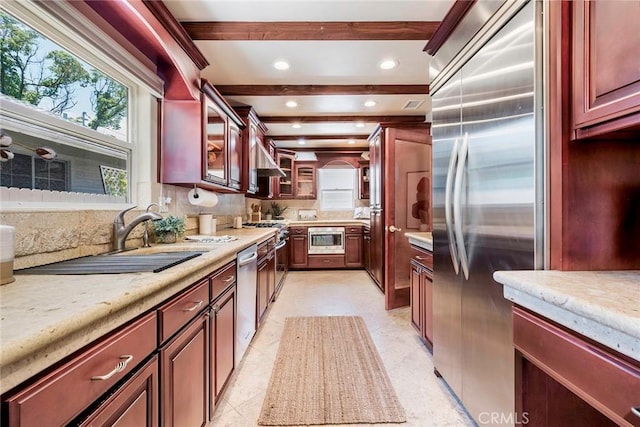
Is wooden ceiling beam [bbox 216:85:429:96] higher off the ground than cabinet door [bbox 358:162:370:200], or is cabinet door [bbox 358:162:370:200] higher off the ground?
wooden ceiling beam [bbox 216:85:429:96]

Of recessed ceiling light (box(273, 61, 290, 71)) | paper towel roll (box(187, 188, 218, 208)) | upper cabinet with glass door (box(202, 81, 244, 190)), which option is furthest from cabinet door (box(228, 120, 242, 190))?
recessed ceiling light (box(273, 61, 290, 71))

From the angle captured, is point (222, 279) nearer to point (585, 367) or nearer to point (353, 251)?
point (585, 367)

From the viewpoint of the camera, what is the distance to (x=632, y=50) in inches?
31.3

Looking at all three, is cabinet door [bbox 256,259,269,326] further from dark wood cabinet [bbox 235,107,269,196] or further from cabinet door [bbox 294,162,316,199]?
cabinet door [bbox 294,162,316,199]

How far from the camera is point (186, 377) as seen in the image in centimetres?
115

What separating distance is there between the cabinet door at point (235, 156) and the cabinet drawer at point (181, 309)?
1672 mm

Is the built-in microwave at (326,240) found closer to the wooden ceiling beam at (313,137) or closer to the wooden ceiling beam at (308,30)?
the wooden ceiling beam at (313,137)

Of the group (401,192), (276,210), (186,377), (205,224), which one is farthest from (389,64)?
(276,210)

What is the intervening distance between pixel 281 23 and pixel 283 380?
2540 millimetres

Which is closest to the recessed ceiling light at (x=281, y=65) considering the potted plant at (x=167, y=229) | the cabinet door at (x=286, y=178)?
the potted plant at (x=167, y=229)

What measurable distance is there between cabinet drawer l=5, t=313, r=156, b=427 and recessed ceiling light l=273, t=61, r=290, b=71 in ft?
7.98

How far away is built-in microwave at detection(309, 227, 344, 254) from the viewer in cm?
518

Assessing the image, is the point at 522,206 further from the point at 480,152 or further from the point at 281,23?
the point at 281,23

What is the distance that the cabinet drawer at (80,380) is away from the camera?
0.51 meters
